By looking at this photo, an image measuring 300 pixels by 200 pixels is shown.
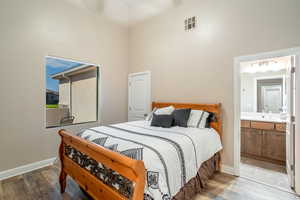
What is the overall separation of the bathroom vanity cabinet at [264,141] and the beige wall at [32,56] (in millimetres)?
3887

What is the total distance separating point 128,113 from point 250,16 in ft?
12.3

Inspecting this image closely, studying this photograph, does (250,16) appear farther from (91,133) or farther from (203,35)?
(91,133)

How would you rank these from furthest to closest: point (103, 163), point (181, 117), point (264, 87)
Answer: point (264, 87)
point (181, 117)
point (103, 163)

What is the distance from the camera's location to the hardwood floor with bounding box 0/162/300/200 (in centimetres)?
208

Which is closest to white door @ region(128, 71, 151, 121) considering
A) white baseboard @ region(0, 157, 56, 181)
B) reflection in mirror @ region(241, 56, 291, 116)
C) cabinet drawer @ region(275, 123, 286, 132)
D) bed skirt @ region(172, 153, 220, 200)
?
bed skirt @ region(172, 153, 220, 200)

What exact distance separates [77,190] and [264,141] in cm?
373

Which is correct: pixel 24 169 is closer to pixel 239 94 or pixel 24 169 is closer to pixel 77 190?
pixel 77 190

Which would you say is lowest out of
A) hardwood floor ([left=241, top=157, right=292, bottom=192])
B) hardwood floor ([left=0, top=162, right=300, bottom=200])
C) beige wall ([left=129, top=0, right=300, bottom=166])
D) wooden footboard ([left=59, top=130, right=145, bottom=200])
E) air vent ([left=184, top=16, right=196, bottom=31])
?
hardwood floor ([left=0, top=162, right=300, bottom=200])

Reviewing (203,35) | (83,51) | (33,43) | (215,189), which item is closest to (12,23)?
(33,43)

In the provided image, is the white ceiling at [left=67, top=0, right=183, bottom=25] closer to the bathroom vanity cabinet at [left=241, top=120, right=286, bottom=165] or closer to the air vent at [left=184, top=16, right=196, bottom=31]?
the air vent at [left=184, top=16, right=196, bottom=31]

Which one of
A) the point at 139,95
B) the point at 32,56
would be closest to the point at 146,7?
the point at 139,95

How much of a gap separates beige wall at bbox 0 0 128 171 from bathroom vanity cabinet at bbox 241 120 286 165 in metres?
3.89

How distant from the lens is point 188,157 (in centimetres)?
187

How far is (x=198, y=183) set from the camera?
7.04 ft
